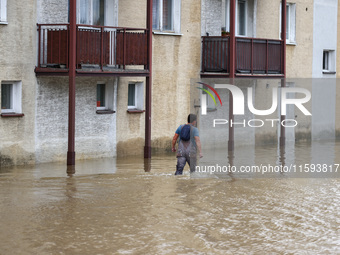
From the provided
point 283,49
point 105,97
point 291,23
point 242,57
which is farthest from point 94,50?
point 291,23

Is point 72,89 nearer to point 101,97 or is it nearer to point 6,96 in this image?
point 6,96

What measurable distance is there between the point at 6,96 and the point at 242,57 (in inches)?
362

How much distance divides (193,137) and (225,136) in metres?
10.5

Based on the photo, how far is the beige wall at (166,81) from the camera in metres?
22.7

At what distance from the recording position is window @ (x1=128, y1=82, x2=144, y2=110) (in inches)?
925

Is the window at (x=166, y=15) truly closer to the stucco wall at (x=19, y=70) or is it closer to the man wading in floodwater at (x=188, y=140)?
the stucco wall at (x=19, y=70)

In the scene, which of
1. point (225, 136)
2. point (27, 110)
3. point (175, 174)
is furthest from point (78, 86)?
point (225, 136)

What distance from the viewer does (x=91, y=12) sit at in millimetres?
21641

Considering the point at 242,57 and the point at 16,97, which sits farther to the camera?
the point at 242,57

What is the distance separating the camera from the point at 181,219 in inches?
497

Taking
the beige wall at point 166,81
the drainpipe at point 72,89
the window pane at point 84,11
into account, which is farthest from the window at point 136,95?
the drainpipe at point 72,89

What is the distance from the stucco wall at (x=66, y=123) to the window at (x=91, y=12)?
1.62m

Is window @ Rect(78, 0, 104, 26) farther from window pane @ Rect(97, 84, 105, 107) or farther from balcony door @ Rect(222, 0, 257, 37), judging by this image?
balcony door @ Rect(222, 0, 257, 37)

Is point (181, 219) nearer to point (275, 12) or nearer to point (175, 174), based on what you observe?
point (175, 174)
